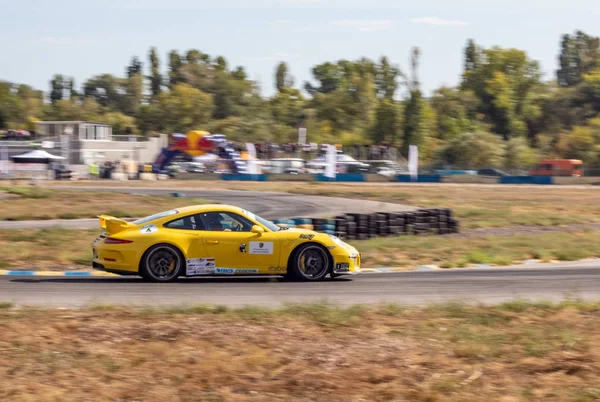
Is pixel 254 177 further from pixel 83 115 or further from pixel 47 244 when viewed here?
pixel 83 115

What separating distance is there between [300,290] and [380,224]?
812cm

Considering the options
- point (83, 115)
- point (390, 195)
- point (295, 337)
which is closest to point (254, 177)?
point (390, 195)

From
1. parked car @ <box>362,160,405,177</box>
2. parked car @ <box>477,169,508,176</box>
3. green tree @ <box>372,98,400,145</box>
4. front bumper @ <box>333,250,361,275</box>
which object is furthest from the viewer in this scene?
green tree @ <box>372,98,400,145</box>

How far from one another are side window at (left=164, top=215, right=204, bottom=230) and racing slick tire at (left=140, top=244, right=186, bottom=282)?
350 mm

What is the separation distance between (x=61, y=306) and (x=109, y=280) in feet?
8.77

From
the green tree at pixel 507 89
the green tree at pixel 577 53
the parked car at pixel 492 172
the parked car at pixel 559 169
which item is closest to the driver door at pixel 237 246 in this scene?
the parked car at pixel 492 172

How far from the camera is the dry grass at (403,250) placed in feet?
47.6

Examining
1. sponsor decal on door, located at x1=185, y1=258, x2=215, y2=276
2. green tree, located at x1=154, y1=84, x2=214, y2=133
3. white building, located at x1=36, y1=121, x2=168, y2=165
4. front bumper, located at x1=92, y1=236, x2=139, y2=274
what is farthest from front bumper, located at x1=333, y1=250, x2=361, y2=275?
green tree, located at x1=154, y1=84, x2=214, y2=133

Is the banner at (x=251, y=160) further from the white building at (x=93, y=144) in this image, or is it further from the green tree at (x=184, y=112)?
the green tree at (x=184, y=112)

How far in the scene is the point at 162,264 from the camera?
1190 centimetres

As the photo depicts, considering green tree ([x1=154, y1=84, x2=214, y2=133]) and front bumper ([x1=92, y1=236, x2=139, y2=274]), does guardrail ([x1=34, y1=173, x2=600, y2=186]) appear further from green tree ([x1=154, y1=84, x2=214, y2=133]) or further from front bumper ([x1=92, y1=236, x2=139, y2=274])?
green tree ([x1=154, y1=84, x2=214, y2=133])

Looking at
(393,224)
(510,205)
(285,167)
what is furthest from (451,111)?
(393,224)

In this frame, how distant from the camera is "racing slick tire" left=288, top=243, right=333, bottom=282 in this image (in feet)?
40.4

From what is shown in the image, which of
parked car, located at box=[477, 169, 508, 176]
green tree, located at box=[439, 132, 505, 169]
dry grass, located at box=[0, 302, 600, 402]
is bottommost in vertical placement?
dry grass, located at box=[0, 302, 600, 402]
